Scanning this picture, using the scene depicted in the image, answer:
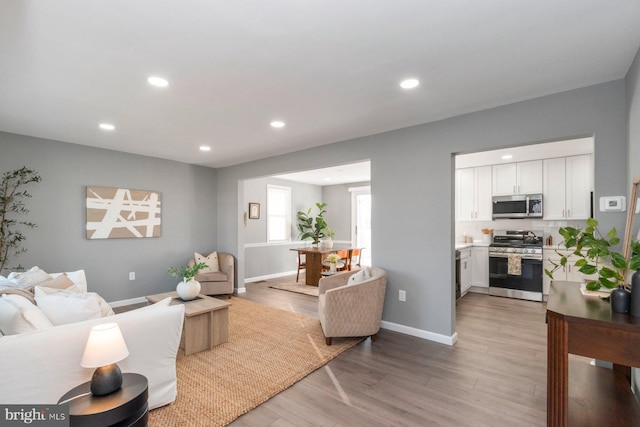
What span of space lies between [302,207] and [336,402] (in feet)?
20.3

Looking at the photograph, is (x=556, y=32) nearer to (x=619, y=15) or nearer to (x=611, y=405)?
(x=619, y=15)

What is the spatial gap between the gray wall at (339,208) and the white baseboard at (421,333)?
4561 millimetres

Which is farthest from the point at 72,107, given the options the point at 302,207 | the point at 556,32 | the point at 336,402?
the point at 302,207

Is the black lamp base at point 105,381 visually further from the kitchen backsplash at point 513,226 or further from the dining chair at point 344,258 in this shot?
the kitchen backsplash at point 513,226

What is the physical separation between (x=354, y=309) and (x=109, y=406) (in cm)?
226

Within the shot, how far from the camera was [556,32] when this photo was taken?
1.82 metres

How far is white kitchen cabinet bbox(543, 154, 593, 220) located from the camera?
15.9 ft

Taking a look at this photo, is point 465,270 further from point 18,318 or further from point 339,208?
point 18,318

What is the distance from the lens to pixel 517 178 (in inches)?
214

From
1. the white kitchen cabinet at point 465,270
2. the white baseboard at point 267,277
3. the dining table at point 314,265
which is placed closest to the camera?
the white kitchen cabinet at point 465,270

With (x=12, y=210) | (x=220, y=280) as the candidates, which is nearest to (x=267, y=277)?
(x=220, y=280)

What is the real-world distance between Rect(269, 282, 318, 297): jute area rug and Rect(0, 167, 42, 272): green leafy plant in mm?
3934

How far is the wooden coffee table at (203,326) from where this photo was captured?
9.95 ft

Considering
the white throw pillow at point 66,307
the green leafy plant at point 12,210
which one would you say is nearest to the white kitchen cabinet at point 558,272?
the white throw pillow at point 66,307
